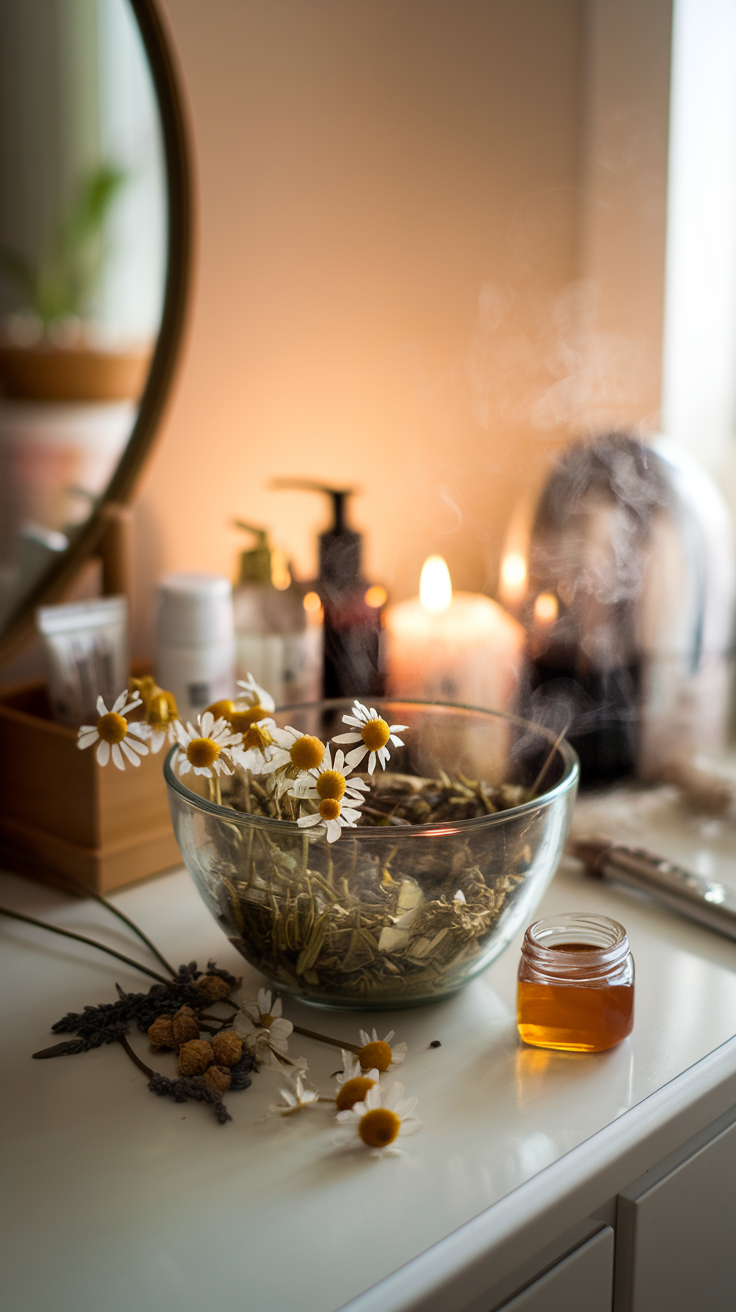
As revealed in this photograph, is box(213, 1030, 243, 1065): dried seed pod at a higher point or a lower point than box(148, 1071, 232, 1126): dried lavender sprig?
higher

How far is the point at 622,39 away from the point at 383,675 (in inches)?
27.9

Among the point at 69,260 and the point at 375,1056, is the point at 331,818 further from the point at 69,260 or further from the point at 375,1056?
the point at 69,260

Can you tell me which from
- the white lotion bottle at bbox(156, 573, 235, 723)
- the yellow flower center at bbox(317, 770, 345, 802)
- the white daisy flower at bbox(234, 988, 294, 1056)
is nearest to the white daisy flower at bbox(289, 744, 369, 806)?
the yellow flower center at bbox(317, 770, 345, 802)

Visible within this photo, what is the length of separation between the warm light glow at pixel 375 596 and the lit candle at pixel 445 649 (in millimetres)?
14

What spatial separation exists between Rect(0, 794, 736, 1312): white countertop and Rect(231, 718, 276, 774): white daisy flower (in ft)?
0.45

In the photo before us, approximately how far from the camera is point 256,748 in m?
0.50

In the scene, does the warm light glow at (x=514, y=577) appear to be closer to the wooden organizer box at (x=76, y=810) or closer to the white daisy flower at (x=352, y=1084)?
the wooden organizer box at (x=76, y=810)

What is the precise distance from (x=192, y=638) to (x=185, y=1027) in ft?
0.94

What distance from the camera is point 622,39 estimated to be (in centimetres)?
105

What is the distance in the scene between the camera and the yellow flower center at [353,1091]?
451mm

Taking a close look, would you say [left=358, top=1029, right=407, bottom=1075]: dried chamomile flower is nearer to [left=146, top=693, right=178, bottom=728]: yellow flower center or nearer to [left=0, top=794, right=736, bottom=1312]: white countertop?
[left=0, top=794, right=736, bottom=1312]: white countertop

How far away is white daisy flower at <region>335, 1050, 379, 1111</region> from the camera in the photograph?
0.45 meters

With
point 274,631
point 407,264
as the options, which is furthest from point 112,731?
point 407,264

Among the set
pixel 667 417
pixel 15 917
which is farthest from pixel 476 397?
pixel 15 917
